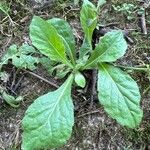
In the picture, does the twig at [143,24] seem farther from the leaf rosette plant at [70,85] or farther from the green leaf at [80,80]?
the green leaf at [80,80]

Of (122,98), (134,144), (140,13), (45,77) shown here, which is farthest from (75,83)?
(140,13)

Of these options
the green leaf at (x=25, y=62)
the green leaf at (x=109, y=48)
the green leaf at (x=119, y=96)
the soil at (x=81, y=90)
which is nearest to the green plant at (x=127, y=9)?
the soil at (x=81, y=90)

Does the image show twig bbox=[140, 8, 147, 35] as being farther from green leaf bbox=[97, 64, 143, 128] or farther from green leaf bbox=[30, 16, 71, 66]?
green leaf bbox=[30, 16, 71, 66]

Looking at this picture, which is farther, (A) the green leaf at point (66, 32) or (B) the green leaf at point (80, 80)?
(A) the green leaf at point (66, 32)

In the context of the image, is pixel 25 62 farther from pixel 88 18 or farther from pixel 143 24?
pixel 143 24

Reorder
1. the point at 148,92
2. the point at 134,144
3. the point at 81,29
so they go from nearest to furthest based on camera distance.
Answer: the point at 134,144, the point at 148,92, the point at 81,29

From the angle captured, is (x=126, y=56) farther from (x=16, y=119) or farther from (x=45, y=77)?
(x=16, y=119)
